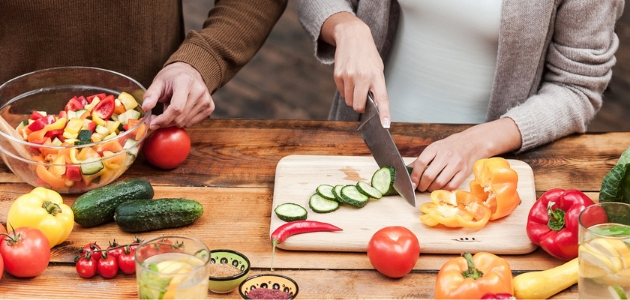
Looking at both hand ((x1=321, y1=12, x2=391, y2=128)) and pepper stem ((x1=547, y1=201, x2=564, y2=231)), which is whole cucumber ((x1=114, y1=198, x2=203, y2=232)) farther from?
pepper stem ((x1=547, y1=201, x2=564, y2=231))

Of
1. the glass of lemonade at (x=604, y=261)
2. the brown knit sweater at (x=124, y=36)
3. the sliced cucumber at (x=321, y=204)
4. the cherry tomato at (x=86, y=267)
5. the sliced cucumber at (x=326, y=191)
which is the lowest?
the sliced cucumber at (x=321, y=204)

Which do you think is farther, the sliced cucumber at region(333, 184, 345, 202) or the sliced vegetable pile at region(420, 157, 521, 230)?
the sliced cucumber at region(333, 184, 345, 202)

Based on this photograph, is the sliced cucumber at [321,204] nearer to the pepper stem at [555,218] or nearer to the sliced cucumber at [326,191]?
the sliced cucumber at [326,191]

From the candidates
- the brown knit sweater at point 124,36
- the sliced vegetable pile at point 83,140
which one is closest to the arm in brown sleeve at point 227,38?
the brown knit sweater at point 124,36

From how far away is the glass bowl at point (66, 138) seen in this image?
90.2 inches

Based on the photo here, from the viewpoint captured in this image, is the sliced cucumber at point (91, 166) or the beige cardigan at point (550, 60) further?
the beige cardigan at point (550, 60)

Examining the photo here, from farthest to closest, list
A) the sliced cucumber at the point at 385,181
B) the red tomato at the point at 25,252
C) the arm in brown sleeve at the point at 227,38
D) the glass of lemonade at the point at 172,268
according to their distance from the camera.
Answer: the arm in brown sleeve at the point at 227,38 < the sliced cucumber at the point at 385,181 < the red tomato at the point at 25,252 < the glass of lemonade at the point at 172,268

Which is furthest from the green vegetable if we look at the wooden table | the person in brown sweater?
the person in brown sweater

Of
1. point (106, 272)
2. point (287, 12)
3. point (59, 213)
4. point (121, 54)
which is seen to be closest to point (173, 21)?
point (121, 54)

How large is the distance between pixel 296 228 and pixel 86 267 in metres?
0.61

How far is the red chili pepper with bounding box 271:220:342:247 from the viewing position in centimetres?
214

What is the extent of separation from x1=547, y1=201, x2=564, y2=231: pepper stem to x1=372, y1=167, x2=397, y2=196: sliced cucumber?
51cm

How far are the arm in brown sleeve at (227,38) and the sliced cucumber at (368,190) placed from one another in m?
0.74

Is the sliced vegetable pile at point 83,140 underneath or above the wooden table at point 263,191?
above
